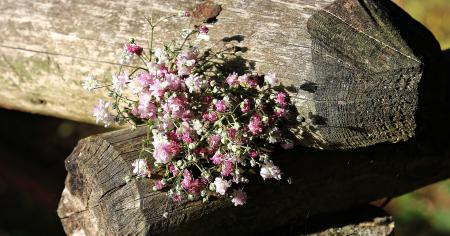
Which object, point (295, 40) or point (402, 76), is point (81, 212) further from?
point (402, 76)

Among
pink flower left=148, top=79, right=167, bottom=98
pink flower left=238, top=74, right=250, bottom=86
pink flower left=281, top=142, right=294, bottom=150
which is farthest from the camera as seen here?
pink flower left=281, top=142, right=294, bottom=150

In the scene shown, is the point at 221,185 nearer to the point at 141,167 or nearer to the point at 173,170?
the point at 173,170

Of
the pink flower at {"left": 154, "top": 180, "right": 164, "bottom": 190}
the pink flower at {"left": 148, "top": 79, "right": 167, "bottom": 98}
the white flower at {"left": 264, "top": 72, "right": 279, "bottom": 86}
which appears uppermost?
the white flower at {"left": 264, "top": 72, "right": 279, "bottom": 86}

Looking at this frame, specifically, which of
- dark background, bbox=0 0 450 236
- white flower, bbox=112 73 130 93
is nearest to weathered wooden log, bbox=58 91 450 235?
white flower, bbox=112 73 130 93

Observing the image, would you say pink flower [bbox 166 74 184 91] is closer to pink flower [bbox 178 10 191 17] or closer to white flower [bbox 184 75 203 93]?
white flower [bbox 184 75 203 93]

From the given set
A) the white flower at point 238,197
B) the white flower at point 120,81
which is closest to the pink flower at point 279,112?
the white flower at point 238,197

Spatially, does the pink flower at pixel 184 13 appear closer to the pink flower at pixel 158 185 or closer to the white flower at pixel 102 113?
the white flower at pixel 102 113

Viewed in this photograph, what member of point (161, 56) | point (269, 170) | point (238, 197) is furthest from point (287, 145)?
point (161, 56)
